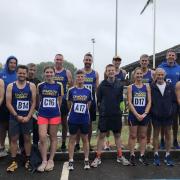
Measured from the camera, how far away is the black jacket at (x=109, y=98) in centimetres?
818

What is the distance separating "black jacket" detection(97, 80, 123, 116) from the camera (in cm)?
818

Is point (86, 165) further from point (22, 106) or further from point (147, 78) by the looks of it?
point (147, 78)

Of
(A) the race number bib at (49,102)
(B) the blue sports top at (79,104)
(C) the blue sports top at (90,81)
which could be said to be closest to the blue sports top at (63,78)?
(C) the blue sports top at (90,81)

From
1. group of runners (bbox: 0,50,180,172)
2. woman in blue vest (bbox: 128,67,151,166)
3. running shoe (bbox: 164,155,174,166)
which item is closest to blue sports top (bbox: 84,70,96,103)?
group of runners (bbox: 0,50,180,172)

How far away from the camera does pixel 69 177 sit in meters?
7.49

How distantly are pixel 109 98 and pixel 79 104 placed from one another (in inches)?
25.5

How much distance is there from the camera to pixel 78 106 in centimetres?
805

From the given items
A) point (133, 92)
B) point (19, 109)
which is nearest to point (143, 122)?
point (133, 92)

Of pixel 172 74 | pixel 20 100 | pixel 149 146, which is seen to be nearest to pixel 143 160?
pixel 149 146

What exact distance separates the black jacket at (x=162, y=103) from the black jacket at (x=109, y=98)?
71cm

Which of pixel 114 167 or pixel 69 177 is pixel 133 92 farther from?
pixel 69 177

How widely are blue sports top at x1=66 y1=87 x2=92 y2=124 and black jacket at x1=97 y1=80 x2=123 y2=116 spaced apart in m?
0.29

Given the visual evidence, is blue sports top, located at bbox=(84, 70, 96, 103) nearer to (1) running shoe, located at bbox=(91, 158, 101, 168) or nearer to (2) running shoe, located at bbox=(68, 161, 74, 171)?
(1) running shoe, located at bbox=(91, 158, 101, 168)

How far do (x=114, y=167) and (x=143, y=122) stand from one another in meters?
1.12
